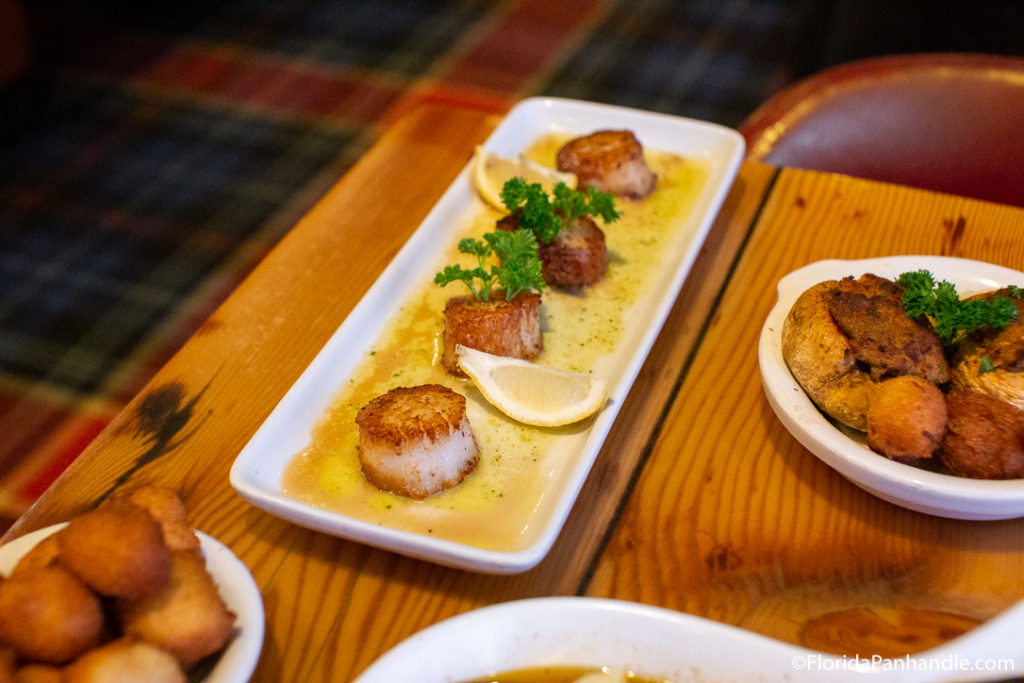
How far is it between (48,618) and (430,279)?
3.43 feet

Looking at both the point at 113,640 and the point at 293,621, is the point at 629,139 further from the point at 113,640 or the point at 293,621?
the point at 113,640

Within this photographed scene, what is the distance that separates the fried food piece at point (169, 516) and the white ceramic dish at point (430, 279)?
200mm

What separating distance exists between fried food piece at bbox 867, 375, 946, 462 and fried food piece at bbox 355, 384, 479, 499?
598 millimetres

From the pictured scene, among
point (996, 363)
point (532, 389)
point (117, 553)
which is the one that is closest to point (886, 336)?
point (996, 363)

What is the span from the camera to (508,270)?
5.35 feet

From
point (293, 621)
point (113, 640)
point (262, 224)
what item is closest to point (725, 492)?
point (293, 621)

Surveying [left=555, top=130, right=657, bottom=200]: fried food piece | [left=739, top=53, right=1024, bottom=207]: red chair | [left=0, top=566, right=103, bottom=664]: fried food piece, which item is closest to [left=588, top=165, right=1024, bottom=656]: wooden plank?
[left=555, top=130, right=657, bottom=200]: fried food piece

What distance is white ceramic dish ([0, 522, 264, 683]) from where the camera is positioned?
38.4 inches

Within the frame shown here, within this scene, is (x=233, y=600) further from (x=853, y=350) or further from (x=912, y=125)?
(x=912, y=125)

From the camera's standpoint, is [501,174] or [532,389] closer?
[532,389]

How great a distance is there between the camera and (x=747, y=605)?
1.23 metres

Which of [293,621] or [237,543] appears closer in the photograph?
[293,621]

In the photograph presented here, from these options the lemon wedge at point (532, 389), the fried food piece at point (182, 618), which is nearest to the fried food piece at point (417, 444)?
the lemon wedge at point (532, 389)

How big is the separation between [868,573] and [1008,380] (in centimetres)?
35
